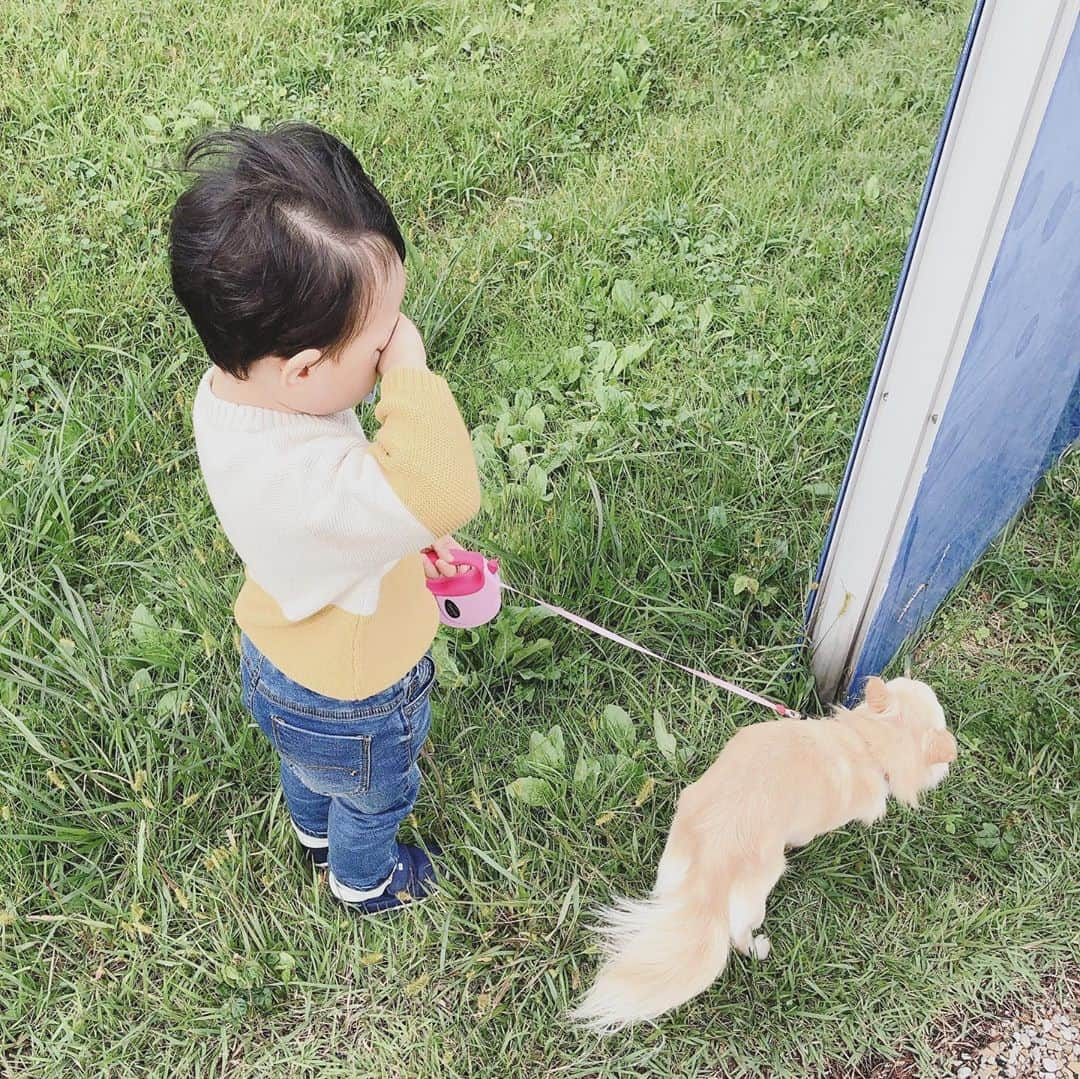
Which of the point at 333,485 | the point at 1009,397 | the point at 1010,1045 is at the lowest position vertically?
the point at 1010,1045

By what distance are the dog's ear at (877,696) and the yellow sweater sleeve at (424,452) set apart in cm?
104

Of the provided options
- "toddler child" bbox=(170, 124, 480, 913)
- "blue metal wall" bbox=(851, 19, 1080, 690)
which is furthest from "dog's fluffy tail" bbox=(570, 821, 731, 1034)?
"blue metal wall" bbox=(851, 19, 1080, 690)

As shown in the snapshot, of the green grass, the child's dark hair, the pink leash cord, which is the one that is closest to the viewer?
the child's dark hair

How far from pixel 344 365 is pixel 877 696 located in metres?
1.24

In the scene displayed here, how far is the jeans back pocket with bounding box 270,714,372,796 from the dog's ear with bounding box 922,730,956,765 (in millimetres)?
994

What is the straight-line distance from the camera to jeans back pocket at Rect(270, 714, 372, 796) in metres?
1.68

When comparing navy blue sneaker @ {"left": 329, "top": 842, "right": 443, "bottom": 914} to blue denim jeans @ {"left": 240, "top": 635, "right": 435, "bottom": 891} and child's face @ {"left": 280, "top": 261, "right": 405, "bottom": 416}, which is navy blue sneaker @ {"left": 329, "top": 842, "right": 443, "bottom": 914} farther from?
child's face @ {"left": 280, "top": 261, "right": 405, "bottom": 416}

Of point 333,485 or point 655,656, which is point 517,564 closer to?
point 655,656

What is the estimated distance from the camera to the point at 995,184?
1475 millimetres

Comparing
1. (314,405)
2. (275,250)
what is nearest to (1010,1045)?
(314,405)

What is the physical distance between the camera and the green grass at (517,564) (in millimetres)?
2016

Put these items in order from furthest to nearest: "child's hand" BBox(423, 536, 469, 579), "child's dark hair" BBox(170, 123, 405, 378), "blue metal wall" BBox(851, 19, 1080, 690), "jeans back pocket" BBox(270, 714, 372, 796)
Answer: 1. "child's hand" BBox(423, 536, 469, 579)
2. "jeans back pocket" BBox(270, 714, 372, 796)
3. "blue metal wall" BBox(851, 19, 1080, 690)
4. "child's dark hair" BBox(170, 123, 405, 378)

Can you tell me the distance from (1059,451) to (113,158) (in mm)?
2983

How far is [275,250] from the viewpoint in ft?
4.07
